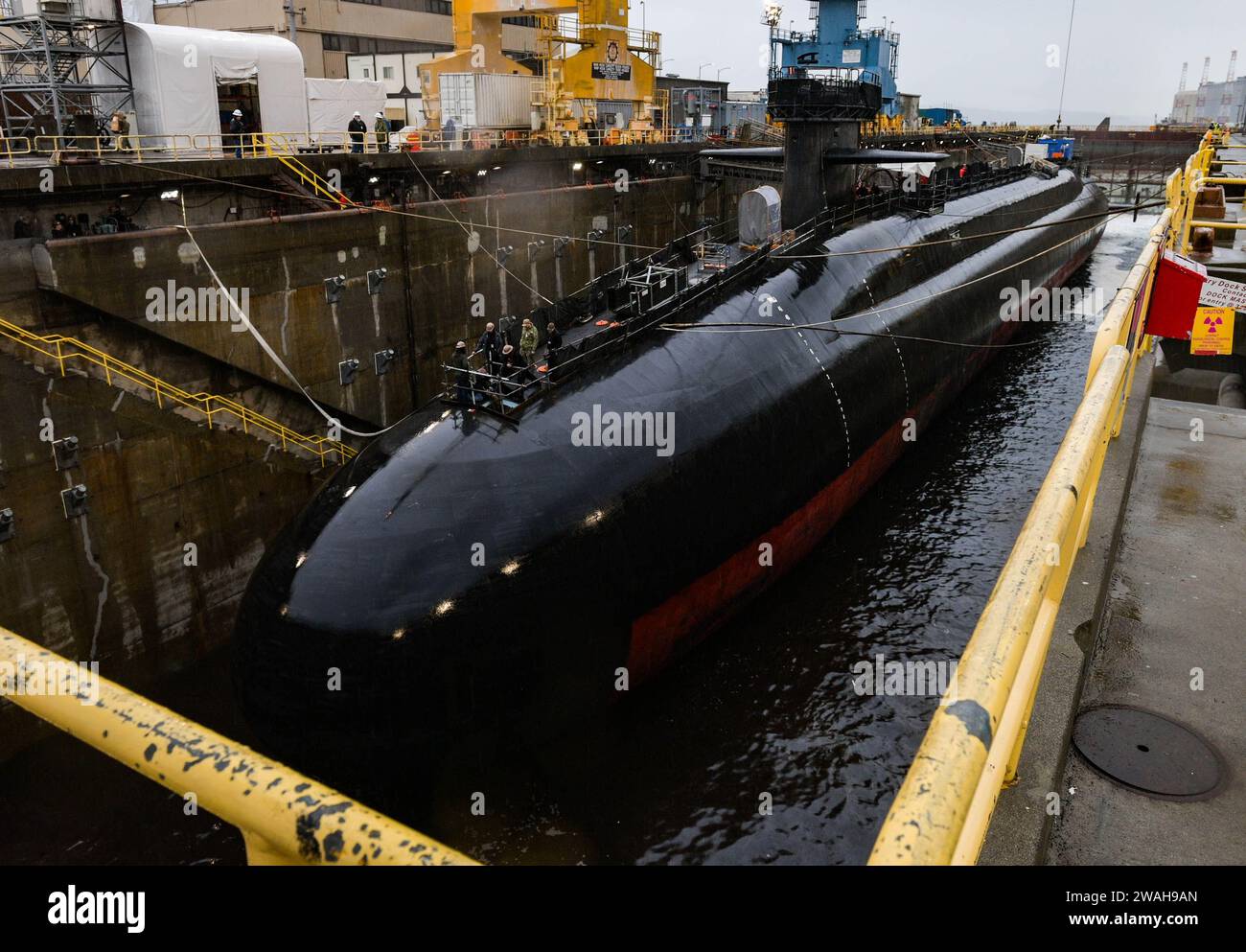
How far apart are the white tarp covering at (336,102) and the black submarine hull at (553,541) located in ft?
73.8

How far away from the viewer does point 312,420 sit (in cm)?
2227

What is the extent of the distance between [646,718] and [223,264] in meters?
14.0

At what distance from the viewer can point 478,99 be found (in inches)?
1582

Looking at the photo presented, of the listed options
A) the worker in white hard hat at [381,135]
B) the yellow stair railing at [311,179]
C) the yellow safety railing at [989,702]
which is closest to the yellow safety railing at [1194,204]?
the yellow safety railing at [989,702]

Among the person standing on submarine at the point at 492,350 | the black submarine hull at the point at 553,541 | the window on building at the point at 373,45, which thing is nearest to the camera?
the black submarine hull at the point at 553,541

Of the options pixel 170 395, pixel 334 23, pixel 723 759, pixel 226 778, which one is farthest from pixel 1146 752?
pixel 334 23

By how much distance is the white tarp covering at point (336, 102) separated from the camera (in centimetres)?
3331

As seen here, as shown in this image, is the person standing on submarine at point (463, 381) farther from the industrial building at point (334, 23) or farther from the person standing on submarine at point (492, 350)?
the industrial building at point (334, 23)

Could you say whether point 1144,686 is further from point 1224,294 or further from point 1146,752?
point 1224,294

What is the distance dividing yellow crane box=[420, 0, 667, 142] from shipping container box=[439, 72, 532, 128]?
33.3 inches

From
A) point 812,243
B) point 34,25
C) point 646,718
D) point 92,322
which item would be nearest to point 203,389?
point 92,322

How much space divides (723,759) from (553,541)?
5.01 metres

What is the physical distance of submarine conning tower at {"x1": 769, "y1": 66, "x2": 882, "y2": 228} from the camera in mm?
22922

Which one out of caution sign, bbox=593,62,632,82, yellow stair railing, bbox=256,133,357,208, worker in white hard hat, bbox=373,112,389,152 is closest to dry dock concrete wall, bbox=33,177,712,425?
yellow stair railing, bbox=256,133,357,208
